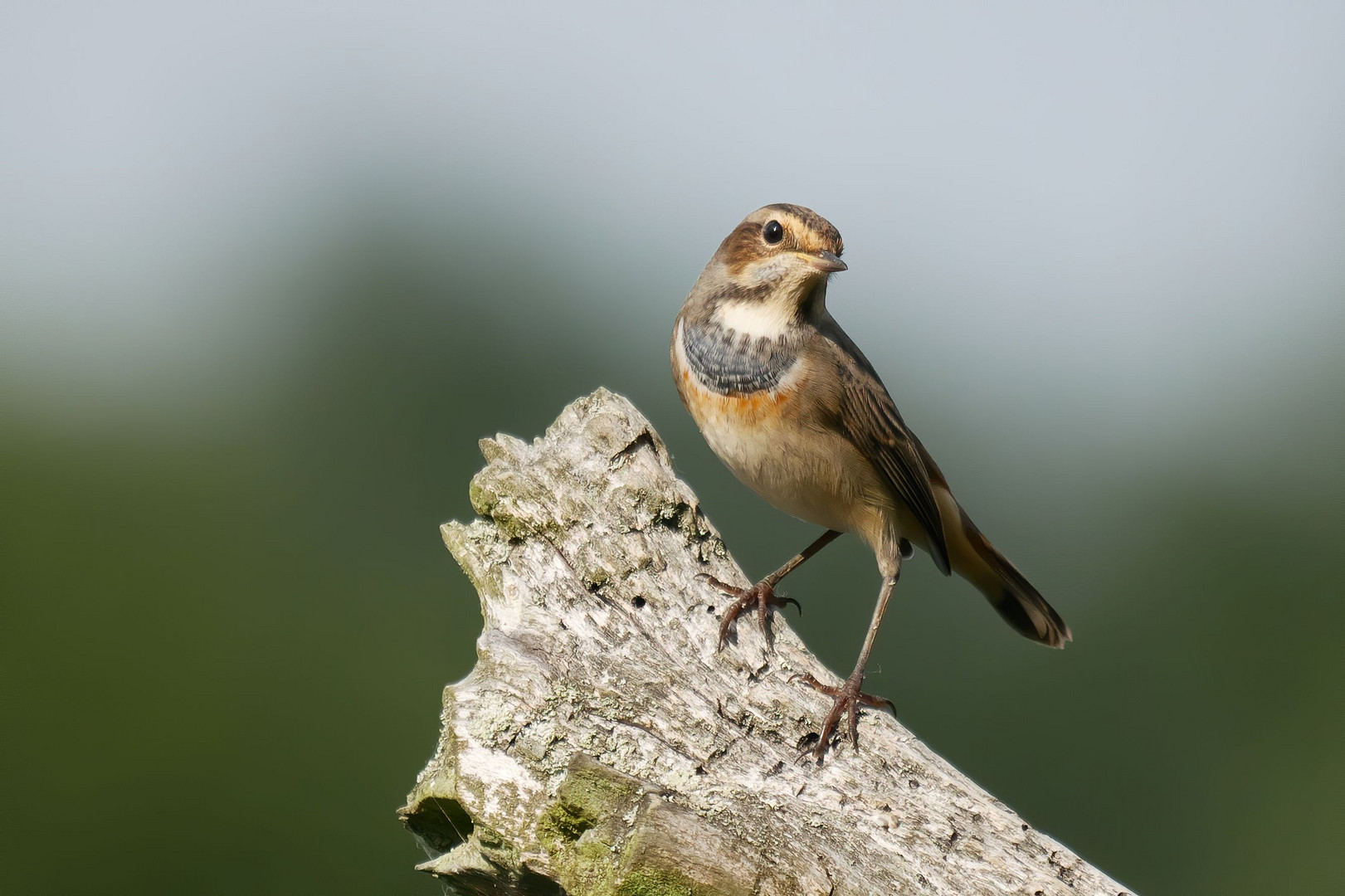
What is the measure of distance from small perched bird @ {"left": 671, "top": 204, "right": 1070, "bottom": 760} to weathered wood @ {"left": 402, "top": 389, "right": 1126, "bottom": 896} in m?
0.57

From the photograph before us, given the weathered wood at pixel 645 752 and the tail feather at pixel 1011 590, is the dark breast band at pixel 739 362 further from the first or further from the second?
the tail feather at pixel 1011 590

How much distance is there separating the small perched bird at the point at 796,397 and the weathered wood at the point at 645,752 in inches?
22.4

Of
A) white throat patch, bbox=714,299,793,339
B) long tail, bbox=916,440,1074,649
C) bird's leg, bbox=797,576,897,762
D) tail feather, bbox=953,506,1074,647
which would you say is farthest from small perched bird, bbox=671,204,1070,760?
tail feather, bbox=953,506,1074,647

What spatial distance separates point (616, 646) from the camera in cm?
438

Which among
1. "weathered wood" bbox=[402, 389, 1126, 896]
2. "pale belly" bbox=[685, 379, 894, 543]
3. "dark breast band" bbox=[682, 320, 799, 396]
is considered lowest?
"weathered wood" bbox=[402, 389, 1126, 896]

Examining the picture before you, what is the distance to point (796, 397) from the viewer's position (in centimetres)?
537

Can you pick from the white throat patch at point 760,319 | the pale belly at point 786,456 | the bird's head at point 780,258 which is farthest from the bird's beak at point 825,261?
the pale belly at point 786,456

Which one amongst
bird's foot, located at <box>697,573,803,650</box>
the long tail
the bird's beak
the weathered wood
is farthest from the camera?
the long tail

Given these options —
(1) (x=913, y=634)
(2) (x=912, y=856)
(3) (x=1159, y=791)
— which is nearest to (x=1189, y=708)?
(3) (x=1159, y=791)

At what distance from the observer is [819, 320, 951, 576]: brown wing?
5566mm

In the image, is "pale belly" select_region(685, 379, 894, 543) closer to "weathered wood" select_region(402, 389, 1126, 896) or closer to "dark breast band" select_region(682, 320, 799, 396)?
"dark breast band" select_region(682, 320, 799, 396)

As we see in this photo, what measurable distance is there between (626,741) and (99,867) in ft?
40.4

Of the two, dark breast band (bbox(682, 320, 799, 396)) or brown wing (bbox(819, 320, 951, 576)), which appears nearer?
dark breast band (bbox(682, 320, 799, 396))

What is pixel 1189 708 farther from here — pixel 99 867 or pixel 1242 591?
pixel 99 867
